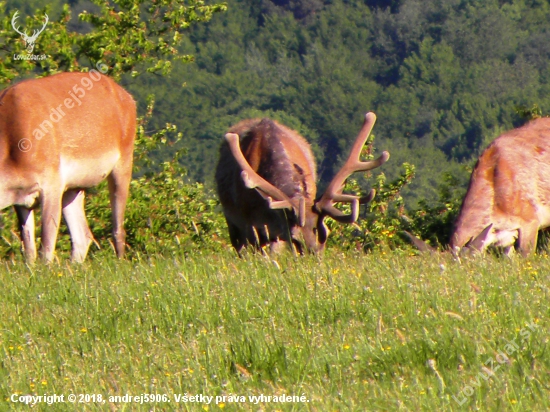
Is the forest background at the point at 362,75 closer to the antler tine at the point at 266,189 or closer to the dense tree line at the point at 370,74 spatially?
the dense tree line at the point at 370,74

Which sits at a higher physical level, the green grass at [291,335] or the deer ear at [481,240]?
the green grass at [291,335]

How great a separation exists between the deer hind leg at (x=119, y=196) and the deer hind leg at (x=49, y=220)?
63.0 inches

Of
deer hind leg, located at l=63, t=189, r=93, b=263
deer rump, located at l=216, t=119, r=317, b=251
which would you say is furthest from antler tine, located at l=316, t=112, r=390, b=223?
deer hind leg, located at l=63, t=189, r=93, b=263

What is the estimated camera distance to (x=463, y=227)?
946 centimetres

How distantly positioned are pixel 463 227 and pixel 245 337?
452 centimetres

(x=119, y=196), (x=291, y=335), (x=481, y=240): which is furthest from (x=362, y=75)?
(x=291, y=335)

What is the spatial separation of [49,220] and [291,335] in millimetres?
3858

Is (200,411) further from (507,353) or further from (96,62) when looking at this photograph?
(96,62)

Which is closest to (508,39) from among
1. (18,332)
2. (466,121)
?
(466,121)

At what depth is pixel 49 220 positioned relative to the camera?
28.7 ft

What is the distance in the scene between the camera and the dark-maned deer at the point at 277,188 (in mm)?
9773

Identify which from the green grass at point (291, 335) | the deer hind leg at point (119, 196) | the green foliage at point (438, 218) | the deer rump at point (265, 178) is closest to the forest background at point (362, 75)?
the green foliage at point (438, 218)

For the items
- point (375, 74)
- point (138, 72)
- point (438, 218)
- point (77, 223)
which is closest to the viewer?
point (77, 223)

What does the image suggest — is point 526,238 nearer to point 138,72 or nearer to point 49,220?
point 49,220
